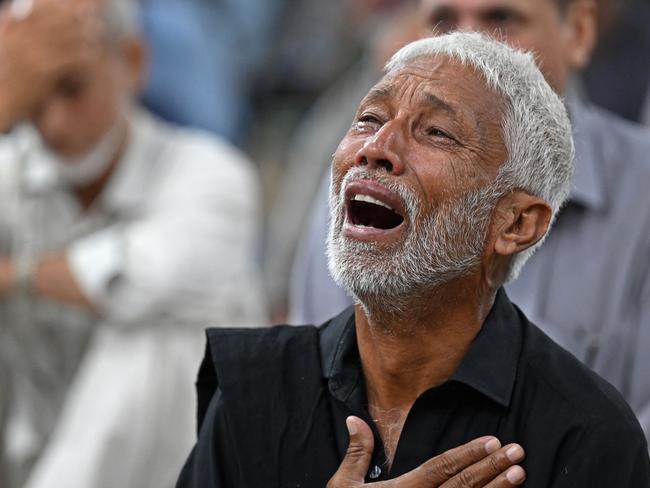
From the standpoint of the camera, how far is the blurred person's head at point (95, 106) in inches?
184

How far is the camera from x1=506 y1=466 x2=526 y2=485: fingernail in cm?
251

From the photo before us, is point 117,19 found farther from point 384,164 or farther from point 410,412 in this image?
point 410,412

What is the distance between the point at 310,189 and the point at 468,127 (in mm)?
3869

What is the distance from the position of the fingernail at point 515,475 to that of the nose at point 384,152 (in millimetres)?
601

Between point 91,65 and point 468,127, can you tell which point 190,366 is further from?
point 468,127

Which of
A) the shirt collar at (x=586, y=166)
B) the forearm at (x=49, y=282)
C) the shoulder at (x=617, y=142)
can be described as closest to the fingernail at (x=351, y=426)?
the shirt collar at (x=586, y=166)

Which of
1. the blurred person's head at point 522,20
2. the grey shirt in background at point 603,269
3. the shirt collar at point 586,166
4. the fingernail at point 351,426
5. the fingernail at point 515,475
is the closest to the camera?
the fingernail at point 515,475

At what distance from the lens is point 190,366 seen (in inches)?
182

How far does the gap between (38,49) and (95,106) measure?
0.26 metres

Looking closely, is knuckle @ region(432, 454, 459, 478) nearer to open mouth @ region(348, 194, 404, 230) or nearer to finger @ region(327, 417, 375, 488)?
finger @ region(327, 417, 375, 488)

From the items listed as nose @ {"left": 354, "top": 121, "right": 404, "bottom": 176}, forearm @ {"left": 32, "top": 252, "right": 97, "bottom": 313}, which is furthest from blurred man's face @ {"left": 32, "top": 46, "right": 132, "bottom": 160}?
nose @ {"left": 354, "top": 121, "right": 404, "bottom": 176}

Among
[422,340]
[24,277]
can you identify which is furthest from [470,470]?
[24,277]

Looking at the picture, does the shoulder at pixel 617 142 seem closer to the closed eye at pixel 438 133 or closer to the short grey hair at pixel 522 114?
the short grey hair at pixel 522 114

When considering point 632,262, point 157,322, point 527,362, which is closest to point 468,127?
point 527,362
